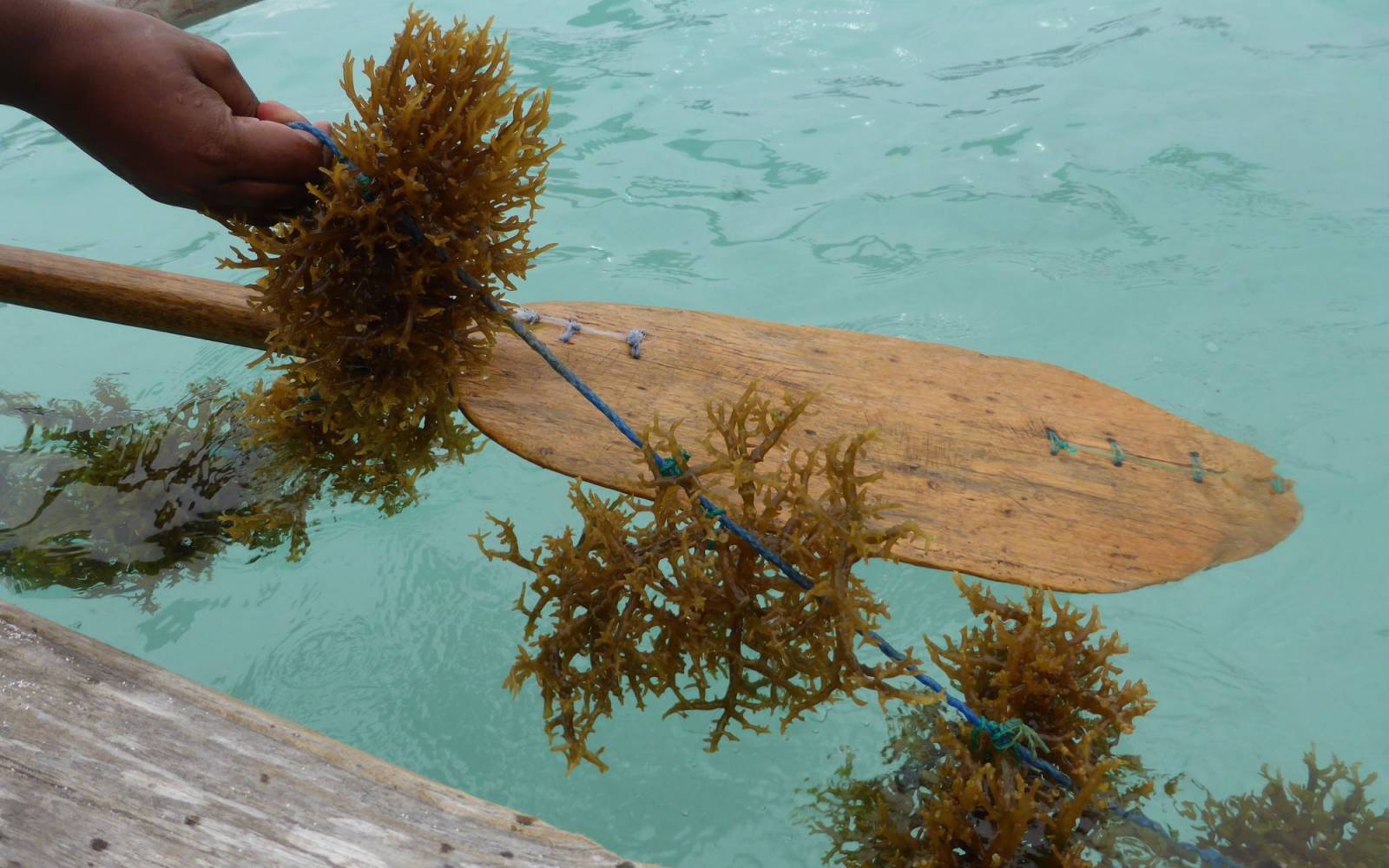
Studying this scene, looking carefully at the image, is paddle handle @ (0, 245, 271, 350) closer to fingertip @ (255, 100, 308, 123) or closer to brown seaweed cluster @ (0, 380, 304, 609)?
brown seaweed cluster @ (0, 380, 304, 609)

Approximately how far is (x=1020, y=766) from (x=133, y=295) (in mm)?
2034

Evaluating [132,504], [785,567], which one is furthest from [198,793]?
[132,504]

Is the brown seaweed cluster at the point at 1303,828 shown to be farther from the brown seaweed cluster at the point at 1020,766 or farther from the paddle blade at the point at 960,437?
the paddle blade at the point at 960,437

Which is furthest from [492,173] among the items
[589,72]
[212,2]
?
[589,72]

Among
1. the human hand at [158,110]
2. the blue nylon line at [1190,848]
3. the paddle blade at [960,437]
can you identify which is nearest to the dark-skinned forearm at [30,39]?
the human hand at [158,110]

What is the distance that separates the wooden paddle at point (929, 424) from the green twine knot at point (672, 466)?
0.26m

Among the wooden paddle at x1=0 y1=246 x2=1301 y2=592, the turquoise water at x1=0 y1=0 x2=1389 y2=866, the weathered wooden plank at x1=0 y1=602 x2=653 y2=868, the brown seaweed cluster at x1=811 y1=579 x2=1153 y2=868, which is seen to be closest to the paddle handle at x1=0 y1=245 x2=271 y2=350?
Result: the wooden paddle at x1=0 y1=246 x2=1301 y2=592

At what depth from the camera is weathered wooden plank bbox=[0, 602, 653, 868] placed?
1.15 meters

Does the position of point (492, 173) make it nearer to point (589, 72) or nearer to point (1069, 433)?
point (1069, 433)

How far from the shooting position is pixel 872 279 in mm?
3629

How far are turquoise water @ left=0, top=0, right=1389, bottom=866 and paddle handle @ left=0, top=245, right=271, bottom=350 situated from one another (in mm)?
741

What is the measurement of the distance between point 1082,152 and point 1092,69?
903mm

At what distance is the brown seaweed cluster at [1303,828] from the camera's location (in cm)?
158

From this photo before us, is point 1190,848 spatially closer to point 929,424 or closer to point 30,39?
point 929,424
